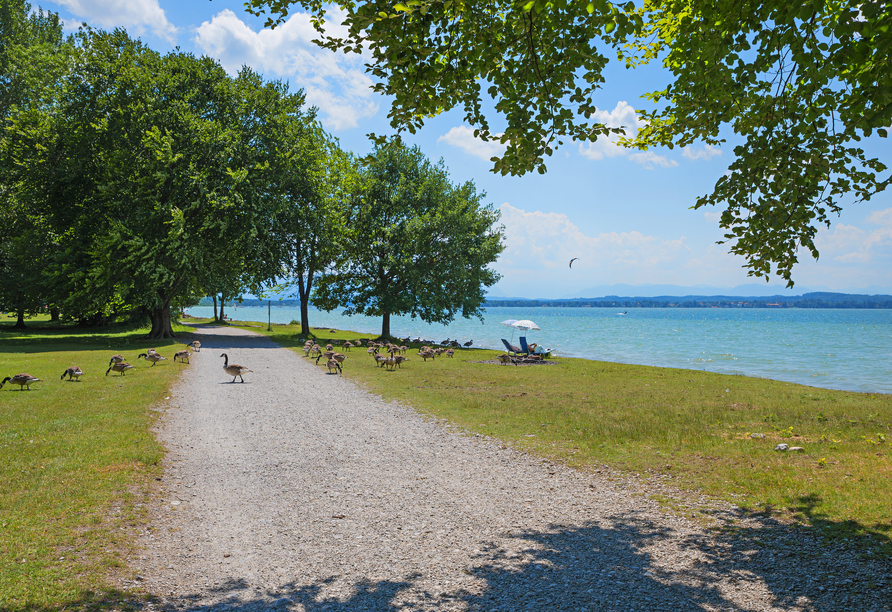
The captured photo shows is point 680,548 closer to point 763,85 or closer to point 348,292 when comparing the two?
point 763,85

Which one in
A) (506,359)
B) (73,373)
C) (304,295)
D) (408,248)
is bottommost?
(506,359)

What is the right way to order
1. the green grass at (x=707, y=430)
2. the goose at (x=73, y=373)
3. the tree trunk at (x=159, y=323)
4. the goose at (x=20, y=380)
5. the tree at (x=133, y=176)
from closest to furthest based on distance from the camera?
the green grass at (x=707, y=430) < the goose at (x=20, y=380) < the goose at (x=73, y=373) < the tree at (x=133, y=176) < the tree trunk at (x=159, y=323)

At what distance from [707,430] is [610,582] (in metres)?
7.89

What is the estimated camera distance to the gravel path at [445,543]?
473 centimetres

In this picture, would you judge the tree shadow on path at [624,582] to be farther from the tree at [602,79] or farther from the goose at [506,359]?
the goose at [506,359]

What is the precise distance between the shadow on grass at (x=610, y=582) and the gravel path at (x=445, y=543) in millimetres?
19

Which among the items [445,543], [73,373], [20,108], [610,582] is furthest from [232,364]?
[20,108]

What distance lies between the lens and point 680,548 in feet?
18.8

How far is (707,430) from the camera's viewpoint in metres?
11.5

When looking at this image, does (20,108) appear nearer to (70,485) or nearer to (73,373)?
(73,373)

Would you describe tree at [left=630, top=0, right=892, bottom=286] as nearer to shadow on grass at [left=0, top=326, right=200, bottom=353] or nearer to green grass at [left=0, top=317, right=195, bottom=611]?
green grass at [left=0, top=317, right=195, bottom=611]

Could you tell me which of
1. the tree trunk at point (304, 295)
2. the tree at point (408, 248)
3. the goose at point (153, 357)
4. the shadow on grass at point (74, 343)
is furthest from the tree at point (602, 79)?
the tree trunk at point (304, 295)

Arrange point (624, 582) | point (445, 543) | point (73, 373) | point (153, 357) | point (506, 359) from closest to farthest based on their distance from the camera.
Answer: point (624, 582), point (445, 543), point (73, 373), point (153, 357), point (506, 359)

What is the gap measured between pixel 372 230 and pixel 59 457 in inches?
1338
